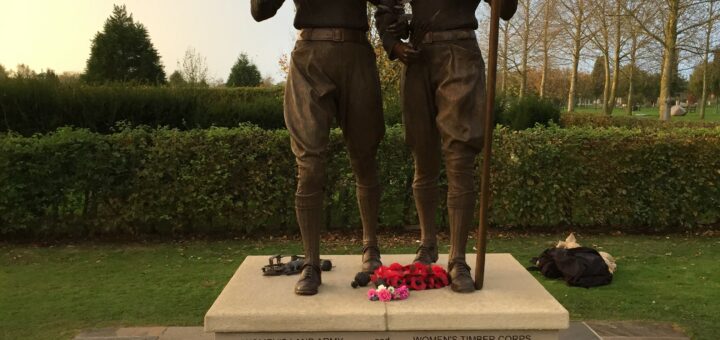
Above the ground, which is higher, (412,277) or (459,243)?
(459,243)

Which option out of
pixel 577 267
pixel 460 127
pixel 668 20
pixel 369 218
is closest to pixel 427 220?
pixel 369 218

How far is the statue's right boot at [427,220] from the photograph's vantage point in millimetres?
4344

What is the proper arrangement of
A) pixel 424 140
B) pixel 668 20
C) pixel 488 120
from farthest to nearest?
1. pixel 668 20
2. pixel 424 140
3. pixel 488 120

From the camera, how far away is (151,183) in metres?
8.68

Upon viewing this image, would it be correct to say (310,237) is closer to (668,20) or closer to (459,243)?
(459,243)

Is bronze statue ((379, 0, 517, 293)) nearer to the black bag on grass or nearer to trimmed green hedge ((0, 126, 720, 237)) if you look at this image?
the black bag on grass

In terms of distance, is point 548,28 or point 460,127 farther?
point 548,28

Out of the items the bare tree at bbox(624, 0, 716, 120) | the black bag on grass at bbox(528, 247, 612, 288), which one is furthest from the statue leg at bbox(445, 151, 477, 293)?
the bare tree at bbox(624, 0, 716, 120)

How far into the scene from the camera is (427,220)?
440 centimetres

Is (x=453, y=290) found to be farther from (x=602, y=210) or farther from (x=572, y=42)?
(x=572, y=42)

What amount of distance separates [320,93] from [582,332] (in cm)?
282

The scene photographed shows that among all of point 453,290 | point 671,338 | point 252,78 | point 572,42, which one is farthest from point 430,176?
point 252,78

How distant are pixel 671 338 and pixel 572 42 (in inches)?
1235

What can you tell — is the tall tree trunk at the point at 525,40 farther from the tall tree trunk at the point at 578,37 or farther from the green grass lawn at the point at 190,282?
the green grass lawn at the point at 190,282
